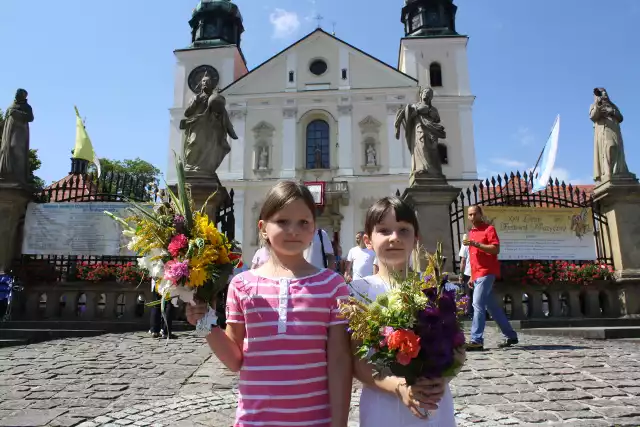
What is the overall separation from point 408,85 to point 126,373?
2750 centimetres

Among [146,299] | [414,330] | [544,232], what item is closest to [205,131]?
[146,299]

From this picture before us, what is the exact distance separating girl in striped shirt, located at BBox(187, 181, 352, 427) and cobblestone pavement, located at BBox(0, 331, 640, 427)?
5.72 feet

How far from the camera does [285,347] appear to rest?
1804mm

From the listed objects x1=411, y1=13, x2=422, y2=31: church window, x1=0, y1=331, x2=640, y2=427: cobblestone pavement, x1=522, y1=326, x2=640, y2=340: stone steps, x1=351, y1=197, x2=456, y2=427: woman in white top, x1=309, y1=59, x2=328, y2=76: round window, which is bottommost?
x1=0, y1=331, x2=640, y2=427: cobblestone pavement

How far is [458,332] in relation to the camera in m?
1.60

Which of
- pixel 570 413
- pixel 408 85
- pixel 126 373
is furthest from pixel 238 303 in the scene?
pixel 408 85

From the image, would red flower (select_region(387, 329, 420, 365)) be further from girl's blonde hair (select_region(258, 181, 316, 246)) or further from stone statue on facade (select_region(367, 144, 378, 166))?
stone statue on facade (select_region(367, 144, 378, 166))

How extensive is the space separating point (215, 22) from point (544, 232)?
31350 millimetres

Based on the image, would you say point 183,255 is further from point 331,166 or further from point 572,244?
point 331,166

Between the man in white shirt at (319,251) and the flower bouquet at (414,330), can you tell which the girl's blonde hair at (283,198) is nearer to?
the flower bouquet at (414,330)

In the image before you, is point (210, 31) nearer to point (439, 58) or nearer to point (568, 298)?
point (439, 58)

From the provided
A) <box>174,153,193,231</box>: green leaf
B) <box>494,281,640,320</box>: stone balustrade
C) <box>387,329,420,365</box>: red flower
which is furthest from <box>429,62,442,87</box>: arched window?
<box>387,329,420,365</box>: red flower

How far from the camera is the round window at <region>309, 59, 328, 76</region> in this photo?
30.8 metres

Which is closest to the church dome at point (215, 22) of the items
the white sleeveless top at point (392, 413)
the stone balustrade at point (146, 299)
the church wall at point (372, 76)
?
the church wall at point (372, 76)
